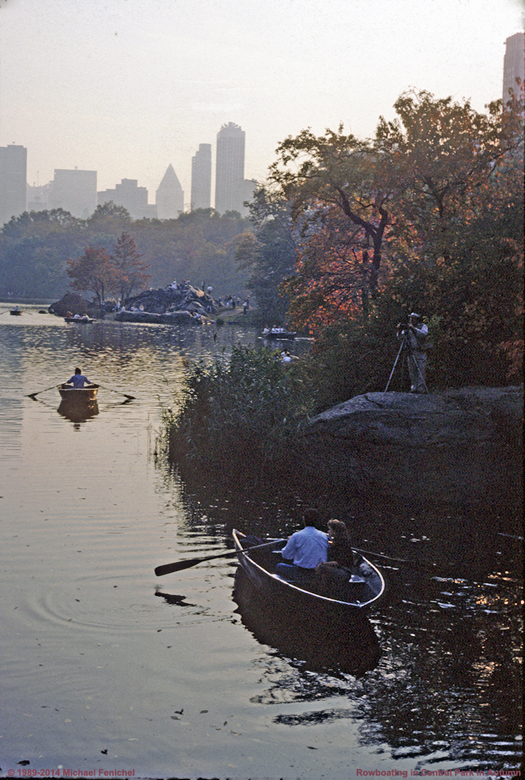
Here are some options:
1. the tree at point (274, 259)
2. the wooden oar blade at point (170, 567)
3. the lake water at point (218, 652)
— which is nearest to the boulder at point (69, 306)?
the tree at point (274, 259)

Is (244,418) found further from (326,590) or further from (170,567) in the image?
(326,590)

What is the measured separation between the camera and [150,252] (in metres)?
143

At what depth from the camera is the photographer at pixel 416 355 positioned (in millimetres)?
16766

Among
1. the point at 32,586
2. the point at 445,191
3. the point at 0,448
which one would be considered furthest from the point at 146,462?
the point at 445,191

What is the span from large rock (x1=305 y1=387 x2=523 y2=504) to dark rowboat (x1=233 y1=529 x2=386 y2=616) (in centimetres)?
631

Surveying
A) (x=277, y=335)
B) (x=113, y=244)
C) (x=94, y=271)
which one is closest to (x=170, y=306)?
(x=94, y=271)

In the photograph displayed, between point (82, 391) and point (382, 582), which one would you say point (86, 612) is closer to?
point (382, 582)

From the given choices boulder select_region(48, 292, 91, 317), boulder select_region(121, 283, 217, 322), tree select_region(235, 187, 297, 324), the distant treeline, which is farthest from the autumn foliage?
the distant treeline

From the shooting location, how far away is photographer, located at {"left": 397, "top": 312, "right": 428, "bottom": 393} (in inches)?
660

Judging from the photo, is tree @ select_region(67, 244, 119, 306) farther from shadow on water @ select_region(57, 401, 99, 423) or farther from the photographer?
the photographer

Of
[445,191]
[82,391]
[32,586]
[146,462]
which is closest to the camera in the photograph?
[32,586]

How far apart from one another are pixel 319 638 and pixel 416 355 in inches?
360

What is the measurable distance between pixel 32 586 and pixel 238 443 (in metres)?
7.28

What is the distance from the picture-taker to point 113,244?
12825 cm
